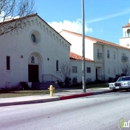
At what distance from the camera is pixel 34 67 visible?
28.4 meters

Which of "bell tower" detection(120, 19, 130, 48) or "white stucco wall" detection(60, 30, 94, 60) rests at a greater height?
"bell tower" detection(120, 19, 130, 48)

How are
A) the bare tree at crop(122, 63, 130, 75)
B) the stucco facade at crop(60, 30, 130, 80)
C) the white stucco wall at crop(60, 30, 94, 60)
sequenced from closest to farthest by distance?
1. the white stucco wall at crop(60, 30, 94, 60)
2. the stucco facade at crop(60, 30, 130, 80)
3. the bare tree at crop(122, 63, 130, 75)

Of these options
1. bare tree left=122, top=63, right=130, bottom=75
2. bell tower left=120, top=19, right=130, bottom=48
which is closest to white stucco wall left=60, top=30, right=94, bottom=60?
bare tree left=122, top=63, right=130, bottom=75

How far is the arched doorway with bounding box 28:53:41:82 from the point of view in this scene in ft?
91.1

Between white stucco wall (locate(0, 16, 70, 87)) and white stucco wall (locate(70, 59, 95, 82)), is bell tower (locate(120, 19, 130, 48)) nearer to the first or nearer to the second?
white stucco wall (locate(70, 59, 95, 82))

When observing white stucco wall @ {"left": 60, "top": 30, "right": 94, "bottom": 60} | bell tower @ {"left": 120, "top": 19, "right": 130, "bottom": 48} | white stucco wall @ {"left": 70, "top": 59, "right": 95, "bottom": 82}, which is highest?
bell tower @ {"left": 120, "top": 19, "right": 130, "bottom": 48}

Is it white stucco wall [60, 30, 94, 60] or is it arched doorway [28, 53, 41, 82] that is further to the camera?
white stucco wall [60, 30, 94, 60]

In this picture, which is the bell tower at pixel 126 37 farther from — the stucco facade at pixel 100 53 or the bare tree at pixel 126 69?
the stucco facade at pixel 100 53

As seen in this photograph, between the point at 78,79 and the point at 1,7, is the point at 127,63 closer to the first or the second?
the point at 78,79

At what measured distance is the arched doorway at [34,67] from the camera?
27.8 metres

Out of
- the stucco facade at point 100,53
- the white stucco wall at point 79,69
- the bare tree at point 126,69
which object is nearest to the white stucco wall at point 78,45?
the stucco facade at point 100,53

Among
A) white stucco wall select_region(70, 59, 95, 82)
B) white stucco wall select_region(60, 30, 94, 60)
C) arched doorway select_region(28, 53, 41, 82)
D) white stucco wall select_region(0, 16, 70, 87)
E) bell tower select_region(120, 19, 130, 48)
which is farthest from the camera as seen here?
bell tower select_region(120, 19, 130, 48)

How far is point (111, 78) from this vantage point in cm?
4338

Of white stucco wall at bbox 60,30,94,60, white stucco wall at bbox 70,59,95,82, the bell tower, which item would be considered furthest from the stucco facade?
the bell tower
